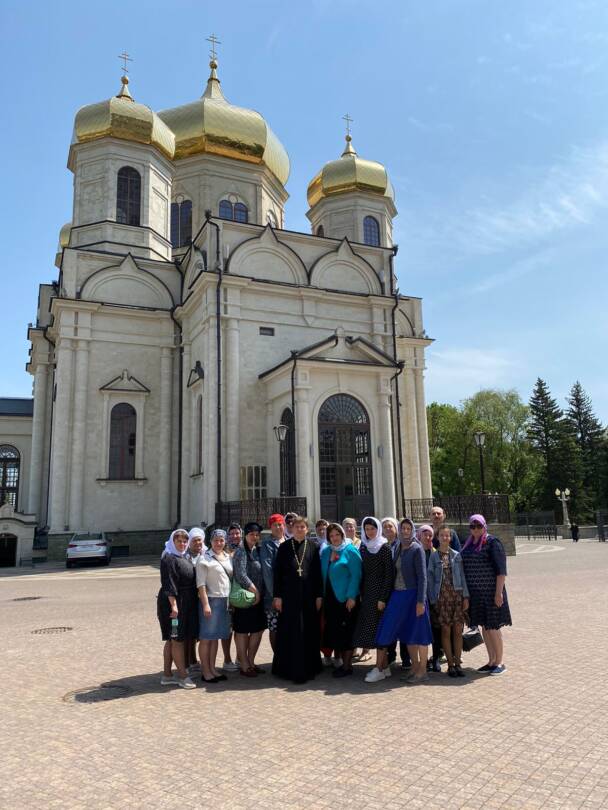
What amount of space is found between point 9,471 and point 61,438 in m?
13.5

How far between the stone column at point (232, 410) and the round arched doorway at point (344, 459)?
3.07 m

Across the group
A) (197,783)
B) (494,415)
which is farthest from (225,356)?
(494,415)

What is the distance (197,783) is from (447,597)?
3580 millimetres

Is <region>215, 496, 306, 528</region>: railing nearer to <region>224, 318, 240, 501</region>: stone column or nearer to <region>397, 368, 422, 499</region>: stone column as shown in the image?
<region>224, 318, 240, 501</region>: stone column

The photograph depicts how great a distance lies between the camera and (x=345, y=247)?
86.1 ft

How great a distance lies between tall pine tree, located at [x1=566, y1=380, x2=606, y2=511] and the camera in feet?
175

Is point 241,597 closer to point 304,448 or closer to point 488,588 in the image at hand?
point 488,588

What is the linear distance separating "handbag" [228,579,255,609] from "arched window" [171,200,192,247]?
2612 centimetres

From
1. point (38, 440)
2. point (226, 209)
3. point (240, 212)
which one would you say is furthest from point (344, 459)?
point (38, 440)

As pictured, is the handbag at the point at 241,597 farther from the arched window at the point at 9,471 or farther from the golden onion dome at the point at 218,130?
the arched window at the point at 9,471

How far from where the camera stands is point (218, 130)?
29.5 m

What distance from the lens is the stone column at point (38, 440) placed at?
28128mm

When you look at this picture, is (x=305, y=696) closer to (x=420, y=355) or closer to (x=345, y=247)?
(x=345, y=247)

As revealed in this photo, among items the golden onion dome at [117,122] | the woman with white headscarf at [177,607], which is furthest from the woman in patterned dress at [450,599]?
the golden onion dome at [117,122]
